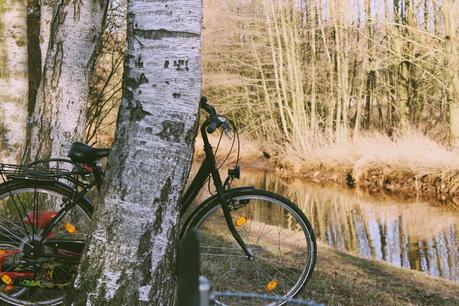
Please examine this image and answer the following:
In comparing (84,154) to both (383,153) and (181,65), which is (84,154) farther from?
(383,153)

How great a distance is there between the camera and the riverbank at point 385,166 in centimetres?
1402

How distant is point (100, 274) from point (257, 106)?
21210mm

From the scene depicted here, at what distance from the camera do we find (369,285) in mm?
5465

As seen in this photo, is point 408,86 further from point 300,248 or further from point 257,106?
point 300,248

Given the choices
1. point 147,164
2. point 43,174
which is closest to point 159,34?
point 147,164

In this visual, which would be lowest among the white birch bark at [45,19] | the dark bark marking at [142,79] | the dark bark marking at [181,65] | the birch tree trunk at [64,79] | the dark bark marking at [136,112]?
the dark bark marking at [136,112]

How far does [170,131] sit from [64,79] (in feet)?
7.58

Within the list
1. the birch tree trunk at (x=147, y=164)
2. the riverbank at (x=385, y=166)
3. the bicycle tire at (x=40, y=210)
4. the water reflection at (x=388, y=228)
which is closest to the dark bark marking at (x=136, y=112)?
the birch tree trunk at (x=147, y=164)

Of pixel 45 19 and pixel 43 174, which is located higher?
pixel 45 19

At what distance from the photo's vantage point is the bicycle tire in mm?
3490

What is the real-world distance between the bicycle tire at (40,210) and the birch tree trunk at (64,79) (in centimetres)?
123

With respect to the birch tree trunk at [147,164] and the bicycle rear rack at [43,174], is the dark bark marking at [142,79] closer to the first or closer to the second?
the birch tree trunk at [147,164]

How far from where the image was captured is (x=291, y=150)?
20203mm

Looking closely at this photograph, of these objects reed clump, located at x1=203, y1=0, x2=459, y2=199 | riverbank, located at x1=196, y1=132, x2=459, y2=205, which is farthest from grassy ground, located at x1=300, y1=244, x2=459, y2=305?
reed clump, located at x1=203, y1=0, x2=459, y2=199
